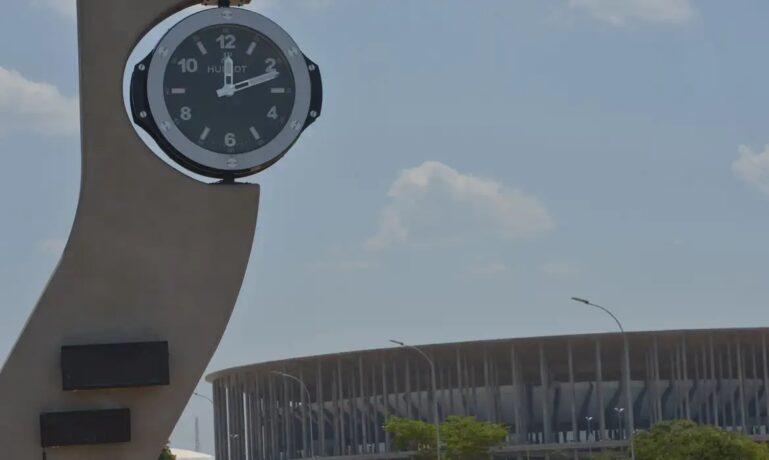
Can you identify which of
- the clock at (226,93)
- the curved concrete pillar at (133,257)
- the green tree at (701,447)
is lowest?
the green tree at (701,447)

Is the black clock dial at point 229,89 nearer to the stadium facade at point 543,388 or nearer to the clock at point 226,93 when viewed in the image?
the clock at point 226,93

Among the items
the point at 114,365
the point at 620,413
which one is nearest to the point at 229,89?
the point at 114,365

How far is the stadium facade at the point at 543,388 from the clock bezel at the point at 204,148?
78.4m

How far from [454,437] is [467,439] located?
0.80m

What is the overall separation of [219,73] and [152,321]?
13.3ft

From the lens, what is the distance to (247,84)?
964 inches

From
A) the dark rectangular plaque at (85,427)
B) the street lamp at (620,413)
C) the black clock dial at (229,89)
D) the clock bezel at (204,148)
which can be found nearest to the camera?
the dark rectangular plaque at (85,427)

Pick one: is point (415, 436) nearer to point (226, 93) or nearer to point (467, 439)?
point (467, 439)

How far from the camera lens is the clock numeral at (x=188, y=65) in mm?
24250

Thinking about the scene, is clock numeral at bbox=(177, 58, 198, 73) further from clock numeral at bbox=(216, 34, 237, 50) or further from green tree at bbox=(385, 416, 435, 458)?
green tree at bbox=(385, 416, 435, 458)

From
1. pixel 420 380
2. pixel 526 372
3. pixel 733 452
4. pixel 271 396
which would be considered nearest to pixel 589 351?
pixel 526 372

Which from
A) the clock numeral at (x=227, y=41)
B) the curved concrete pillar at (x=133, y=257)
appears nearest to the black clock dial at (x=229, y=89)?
the clock numeral at (x=227, y=41)

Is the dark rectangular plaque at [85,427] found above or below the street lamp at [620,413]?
below

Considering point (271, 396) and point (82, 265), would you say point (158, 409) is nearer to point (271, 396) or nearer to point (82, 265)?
point (82, 265)
